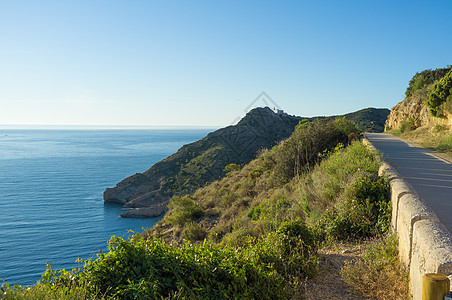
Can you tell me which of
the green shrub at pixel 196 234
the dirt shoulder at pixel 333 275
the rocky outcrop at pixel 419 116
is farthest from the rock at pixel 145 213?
the dirt shoulder at pixel 333 275

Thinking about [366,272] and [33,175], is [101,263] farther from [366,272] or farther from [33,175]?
[33,175]

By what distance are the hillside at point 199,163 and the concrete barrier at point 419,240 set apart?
1598 inches

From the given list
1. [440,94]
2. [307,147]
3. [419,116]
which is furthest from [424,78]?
[307,147]

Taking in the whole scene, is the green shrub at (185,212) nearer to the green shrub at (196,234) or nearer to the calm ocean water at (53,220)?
the calm ocean water at (53,220)

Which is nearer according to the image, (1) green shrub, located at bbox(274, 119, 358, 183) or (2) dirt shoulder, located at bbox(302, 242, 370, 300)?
(2) dirt shoulder, located at bbox(302, 242, 370, 300)

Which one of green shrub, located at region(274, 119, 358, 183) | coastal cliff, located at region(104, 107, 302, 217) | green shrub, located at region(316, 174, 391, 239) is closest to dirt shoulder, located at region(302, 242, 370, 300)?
green shrub, located at region(316, 174, 391, 239)

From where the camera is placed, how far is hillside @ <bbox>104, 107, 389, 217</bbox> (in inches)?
1875

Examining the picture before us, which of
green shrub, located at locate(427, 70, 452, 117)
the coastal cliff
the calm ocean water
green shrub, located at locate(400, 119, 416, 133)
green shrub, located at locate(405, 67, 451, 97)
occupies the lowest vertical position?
the calm ocean water

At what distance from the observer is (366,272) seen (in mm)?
4039

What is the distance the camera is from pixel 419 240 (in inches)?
123

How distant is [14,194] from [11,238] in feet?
85.6

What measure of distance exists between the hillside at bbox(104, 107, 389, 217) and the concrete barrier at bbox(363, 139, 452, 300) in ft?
133

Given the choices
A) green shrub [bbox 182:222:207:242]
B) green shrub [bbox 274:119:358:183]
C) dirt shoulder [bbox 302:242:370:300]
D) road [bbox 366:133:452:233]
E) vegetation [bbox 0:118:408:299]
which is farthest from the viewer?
green shrub [bbox 182:222:207:242]

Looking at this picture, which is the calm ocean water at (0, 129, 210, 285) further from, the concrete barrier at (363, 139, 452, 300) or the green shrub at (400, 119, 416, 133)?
the green shrub at (400, 119, 416, 133)
